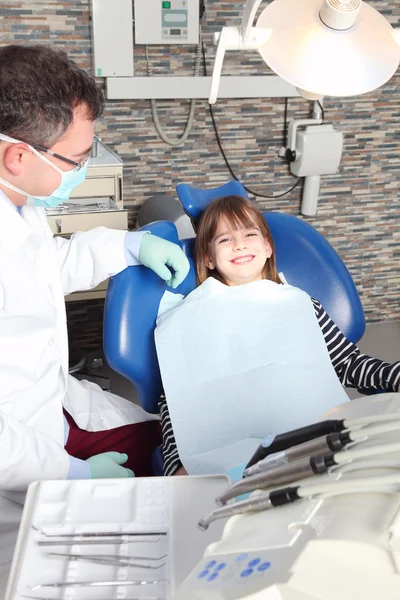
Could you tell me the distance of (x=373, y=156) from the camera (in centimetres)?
324

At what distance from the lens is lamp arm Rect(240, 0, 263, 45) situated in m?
1.25

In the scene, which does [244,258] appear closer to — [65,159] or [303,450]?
[65,159]

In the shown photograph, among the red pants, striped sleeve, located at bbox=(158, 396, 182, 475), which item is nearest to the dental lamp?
striped sleeve, located at bbox=(158, 396, 182, 475)

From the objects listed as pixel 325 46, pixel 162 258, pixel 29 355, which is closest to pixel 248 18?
pixel 325 46

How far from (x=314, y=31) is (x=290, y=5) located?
79mm

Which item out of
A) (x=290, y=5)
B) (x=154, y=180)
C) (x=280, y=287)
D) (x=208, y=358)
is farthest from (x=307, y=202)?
(x=290, y=5)

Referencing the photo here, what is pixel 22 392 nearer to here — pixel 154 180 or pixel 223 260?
pixel 223 260

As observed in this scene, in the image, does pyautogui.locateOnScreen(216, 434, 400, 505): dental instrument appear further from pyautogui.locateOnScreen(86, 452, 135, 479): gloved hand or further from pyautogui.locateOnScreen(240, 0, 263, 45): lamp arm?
pyautogui.locateOnScreen(240, 0, 263, 45): lamp arm

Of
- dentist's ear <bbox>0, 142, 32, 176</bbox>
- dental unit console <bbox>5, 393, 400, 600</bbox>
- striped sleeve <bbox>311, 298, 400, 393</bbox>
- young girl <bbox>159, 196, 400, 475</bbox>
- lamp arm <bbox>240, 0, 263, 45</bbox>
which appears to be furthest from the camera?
young girl <bbox>159, 196, 400, 475</bbox>

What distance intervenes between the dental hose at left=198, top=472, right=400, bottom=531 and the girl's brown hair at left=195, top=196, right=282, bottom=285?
111 cm

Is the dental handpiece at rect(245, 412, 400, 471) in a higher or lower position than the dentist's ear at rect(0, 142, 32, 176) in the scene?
lower

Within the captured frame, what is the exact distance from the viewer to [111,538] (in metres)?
0.93

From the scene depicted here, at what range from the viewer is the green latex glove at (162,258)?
1746mm

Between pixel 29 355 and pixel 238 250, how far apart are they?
68cm
